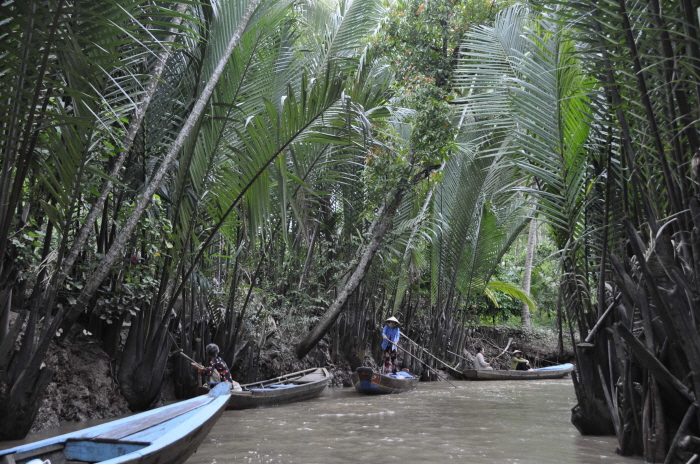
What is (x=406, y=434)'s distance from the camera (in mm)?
6848

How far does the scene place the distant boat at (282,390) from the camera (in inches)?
346

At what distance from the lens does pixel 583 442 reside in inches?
222

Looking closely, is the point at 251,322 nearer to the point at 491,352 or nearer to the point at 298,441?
the point at 298,441

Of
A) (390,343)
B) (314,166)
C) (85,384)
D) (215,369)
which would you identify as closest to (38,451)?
(85,384)

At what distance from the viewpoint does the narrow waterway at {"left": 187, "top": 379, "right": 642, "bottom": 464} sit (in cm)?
535

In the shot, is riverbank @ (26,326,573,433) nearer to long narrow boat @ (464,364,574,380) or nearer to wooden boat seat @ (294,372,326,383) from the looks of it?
wooden boat seat @ (294,372,326,383)

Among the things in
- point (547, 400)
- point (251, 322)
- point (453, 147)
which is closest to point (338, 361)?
point (251, 322)

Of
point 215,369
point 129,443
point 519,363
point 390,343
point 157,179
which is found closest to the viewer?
point 129,443

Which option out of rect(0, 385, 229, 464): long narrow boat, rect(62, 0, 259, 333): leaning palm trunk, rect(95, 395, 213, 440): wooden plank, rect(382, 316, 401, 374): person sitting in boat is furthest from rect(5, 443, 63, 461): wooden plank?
rect(382, 316, 401, 374): person sitting in boat

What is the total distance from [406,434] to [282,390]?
326 cm

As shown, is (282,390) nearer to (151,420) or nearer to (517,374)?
(151,420)

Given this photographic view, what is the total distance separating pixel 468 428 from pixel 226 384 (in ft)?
10.2

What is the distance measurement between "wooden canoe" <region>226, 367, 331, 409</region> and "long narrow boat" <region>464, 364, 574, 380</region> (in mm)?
5831

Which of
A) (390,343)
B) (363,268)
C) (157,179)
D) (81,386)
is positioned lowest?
(81,386)
